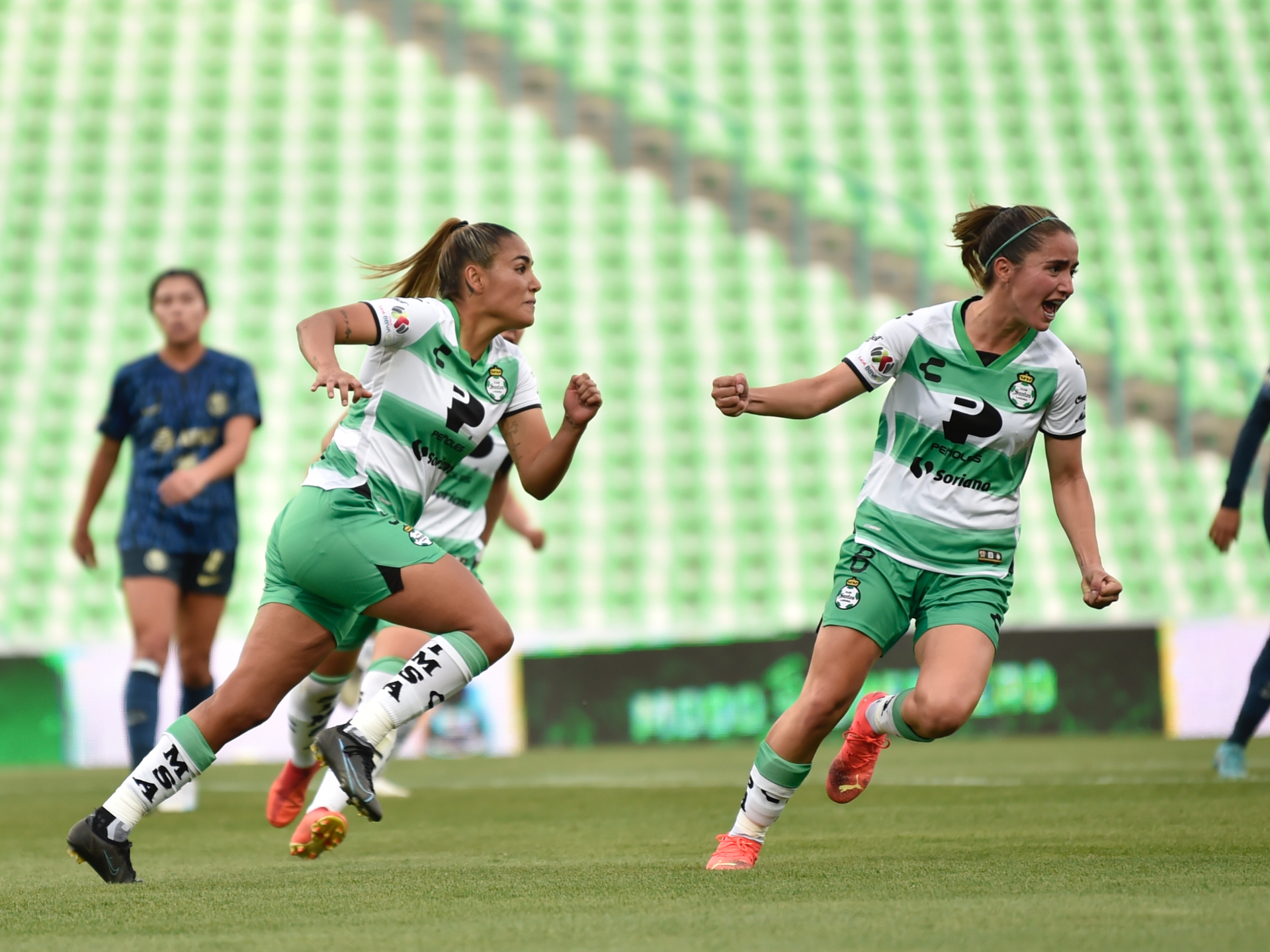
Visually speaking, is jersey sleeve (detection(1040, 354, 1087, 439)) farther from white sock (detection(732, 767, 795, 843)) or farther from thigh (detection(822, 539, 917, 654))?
white sock (detection(732, 767, 795, 843))

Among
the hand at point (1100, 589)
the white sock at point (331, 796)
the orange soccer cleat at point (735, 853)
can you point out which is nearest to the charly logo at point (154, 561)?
the white sock at point (331, 796)

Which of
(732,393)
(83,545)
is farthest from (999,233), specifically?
(83,545)

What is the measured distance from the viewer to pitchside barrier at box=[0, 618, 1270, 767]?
416 inches

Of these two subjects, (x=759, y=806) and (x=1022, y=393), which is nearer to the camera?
(x=759, y=806)

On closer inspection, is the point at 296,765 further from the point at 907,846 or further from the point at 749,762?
the point at 749,762

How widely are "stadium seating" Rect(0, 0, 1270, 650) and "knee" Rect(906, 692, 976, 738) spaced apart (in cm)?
931

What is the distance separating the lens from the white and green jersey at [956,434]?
4363 millimetres

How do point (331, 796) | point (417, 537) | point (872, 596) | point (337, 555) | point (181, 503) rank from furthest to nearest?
1. point (181, 503)
2. point (331, 796)
3. point (872, 596)
4. point (417, 537)
5. point (337, 555)

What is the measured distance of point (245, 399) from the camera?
21.3 feet

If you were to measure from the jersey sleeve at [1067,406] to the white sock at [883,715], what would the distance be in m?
0.86

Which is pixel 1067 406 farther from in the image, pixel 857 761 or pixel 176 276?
pixel 176 276

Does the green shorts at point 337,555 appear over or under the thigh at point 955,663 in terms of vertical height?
over

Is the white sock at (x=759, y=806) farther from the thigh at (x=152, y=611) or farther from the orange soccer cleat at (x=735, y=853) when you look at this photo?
the thigh at (x=152, y=611)

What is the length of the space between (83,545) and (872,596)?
388 centimetres
